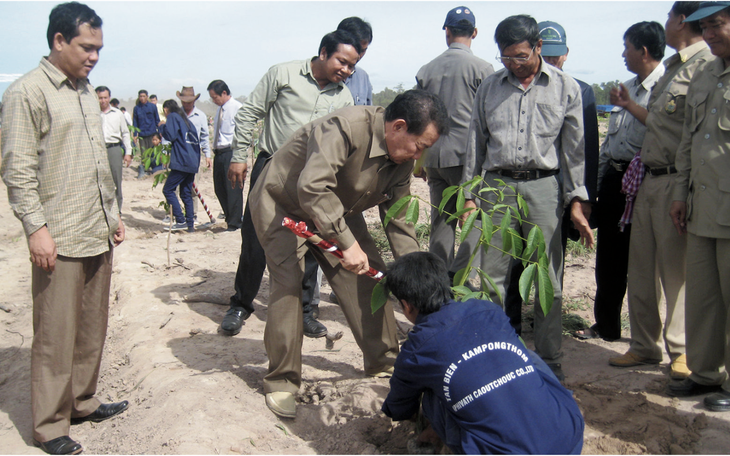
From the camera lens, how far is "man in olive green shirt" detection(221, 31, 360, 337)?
3.58 m

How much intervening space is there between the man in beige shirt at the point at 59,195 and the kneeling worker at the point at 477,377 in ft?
4.88

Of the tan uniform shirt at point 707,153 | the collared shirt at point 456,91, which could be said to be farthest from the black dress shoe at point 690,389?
the collared shirt at point 456,91

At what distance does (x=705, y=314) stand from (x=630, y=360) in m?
0.64

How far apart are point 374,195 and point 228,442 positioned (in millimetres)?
1310

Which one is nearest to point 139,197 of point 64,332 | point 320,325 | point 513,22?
point 320,325

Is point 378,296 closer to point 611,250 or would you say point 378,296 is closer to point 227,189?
point 611,250

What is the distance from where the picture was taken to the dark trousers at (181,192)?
22.8 feet

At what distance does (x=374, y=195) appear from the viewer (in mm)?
2740

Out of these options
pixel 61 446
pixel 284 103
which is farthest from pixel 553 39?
pixel 61 446

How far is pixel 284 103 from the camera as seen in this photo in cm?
359

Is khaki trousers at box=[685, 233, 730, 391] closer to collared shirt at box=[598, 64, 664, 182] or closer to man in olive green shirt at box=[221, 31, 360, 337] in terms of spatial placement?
collared shirt at box=[598, 64, 664, 182]

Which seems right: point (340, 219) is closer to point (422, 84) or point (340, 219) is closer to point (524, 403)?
point (524, 403)

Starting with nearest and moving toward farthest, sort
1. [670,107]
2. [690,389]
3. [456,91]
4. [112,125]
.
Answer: [690,389] → [670,107] → [456,91] → [112,125]

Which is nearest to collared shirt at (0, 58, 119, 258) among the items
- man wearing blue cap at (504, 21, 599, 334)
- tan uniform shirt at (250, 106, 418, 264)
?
tan uniform shirt at (250, 106, 418, 264)
